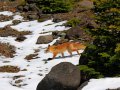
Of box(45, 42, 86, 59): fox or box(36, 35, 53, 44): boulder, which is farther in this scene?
box(36, 35, 53, 44): boulder

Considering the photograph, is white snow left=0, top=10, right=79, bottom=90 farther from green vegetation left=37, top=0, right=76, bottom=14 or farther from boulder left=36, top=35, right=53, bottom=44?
green vegetation left=37, top=0, right=76, bottom=14

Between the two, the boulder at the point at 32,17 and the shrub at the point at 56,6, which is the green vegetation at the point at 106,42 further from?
the boulder at the point at 32,17

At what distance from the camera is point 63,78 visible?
44.5 ft

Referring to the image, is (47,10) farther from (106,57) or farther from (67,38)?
(106,57)

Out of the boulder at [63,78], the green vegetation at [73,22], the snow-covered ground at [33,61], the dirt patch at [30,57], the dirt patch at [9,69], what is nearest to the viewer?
the snow-covered ground at [33,61]

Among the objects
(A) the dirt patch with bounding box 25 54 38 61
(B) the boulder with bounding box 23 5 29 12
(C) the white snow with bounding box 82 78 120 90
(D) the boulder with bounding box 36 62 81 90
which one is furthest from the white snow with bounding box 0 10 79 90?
(C) the white snow with bounding box 82 78 120 90

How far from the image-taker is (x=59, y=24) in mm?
26406

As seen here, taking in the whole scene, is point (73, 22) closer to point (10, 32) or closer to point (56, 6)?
point (10, 32)

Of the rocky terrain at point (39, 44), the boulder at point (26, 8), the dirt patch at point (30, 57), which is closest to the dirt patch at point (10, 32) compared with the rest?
the rocky terrain at point (39, 44)

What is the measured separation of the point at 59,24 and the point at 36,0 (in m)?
6.20

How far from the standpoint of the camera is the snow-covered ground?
12.9 m

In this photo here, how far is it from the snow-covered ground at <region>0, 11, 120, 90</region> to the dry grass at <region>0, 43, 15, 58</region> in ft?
0.96

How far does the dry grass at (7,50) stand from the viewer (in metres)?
21.4

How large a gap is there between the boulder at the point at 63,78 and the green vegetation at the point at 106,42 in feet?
1.73
